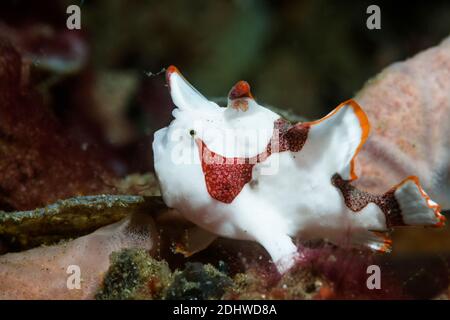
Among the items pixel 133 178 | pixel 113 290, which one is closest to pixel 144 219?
pixel 113 290

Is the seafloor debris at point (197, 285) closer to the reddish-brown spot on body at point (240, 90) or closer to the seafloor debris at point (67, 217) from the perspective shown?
the seafloor debris at point (67, 217)

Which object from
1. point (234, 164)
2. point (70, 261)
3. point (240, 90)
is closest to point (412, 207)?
point (234, 164)

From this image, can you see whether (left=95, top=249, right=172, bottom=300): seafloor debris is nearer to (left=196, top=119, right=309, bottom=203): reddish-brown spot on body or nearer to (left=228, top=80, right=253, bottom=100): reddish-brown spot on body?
(left=196, top=119, right=309, bottom=203): reddish-brown spot on body

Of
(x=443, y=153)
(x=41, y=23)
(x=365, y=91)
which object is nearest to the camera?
(x=443, y=153)

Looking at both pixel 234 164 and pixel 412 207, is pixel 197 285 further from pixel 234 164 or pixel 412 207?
pixel 412 207

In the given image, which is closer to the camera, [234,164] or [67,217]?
[234,164]
